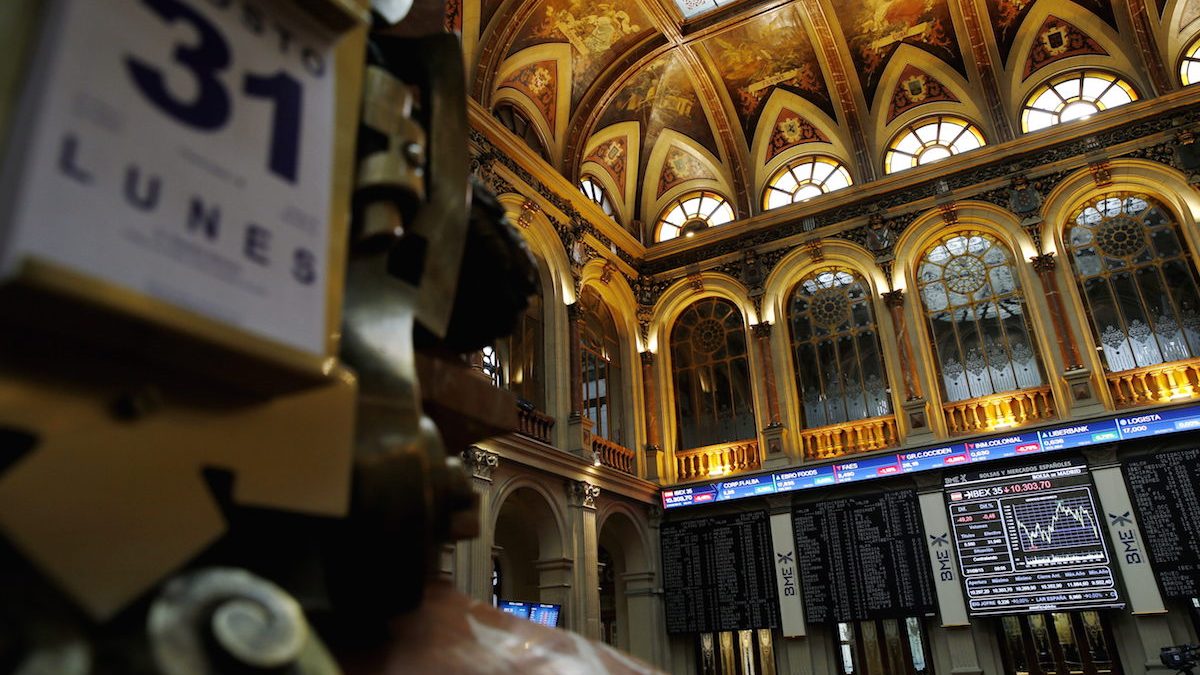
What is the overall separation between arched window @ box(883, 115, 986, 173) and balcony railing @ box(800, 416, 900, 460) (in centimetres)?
504

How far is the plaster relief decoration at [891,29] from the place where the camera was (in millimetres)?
13750

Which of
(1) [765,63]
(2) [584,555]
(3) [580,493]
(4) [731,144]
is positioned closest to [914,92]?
(1) [765,63]

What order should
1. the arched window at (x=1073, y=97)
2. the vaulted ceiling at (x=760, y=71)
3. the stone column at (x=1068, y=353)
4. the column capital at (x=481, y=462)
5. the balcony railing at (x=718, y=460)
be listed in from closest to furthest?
1. the column capital at (x=481, y=462)
2. the stone column at (x=1068, y=353)
3. the vaulted ceiling at (x=760, y=71)
4. the arched window at (x=1073, y=97)
5. the balcony railing at (x=718, y=460)

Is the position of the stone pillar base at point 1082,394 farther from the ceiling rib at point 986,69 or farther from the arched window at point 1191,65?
the arched window at point 1191,65

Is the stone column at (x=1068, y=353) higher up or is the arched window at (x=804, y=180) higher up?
the arched window at (x=804, y=180)

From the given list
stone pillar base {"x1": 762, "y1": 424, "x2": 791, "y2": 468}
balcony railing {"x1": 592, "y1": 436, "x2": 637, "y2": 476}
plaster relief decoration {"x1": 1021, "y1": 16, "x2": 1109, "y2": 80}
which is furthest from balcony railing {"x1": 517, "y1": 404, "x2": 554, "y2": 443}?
plaster relief decoration {"x1": 1021, "y1": 16, "x2": 1109, "y2": 80}

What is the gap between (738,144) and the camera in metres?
15.4

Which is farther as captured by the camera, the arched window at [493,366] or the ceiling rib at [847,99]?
the ceiling rib at [847,99]

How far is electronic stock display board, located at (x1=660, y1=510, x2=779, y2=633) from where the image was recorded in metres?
12.5

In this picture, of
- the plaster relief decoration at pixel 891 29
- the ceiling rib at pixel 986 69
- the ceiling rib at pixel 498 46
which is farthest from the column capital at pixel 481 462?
the ceiling rib at pixel 986 69

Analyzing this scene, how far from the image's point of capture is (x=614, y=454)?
13445mm

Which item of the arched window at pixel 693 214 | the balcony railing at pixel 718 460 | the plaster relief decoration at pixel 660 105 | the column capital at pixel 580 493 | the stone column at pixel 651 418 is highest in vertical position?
the plaster relief decoration at pixel 660 105

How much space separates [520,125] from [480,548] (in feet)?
24.5

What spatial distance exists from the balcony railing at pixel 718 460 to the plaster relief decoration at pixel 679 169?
573 centimetres
